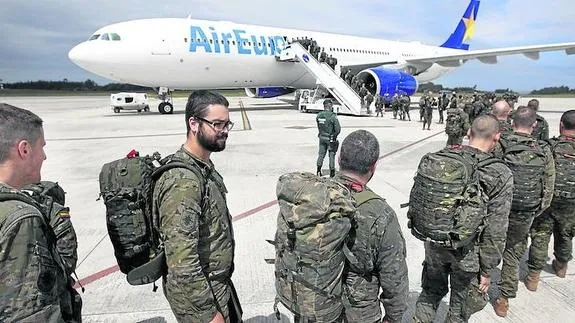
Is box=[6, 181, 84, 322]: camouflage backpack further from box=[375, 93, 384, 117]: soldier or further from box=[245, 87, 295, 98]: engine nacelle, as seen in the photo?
box=[245, 87, 295, 98]: engine nacelle

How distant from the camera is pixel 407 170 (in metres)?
8.40

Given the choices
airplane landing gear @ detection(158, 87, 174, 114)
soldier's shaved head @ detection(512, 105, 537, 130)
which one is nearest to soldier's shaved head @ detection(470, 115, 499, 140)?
soldier's shaved head @ detection(512, 105, 537, 130)

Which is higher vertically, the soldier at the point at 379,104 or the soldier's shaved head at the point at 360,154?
the soldier's shaved head at the point at 360,154

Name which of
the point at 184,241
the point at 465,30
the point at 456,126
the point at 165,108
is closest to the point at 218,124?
the point at 184,241

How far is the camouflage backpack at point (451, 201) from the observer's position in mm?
2457

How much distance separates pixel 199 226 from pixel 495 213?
2.01m

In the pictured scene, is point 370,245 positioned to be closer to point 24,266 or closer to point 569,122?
point 24,266

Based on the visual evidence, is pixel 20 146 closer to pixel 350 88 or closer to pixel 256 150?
pixel 256 150

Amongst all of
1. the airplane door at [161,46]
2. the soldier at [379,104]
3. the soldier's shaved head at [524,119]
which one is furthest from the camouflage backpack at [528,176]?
the soldier at [379,104]

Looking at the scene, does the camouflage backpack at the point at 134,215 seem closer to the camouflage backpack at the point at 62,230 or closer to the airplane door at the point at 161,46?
the camouflage backpack at the point at 62,230

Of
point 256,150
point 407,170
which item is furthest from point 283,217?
point 256,150

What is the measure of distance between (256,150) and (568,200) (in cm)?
764

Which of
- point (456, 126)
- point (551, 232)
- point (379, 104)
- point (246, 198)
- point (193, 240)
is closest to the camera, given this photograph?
point (193, 240)

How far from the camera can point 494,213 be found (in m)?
2.65
